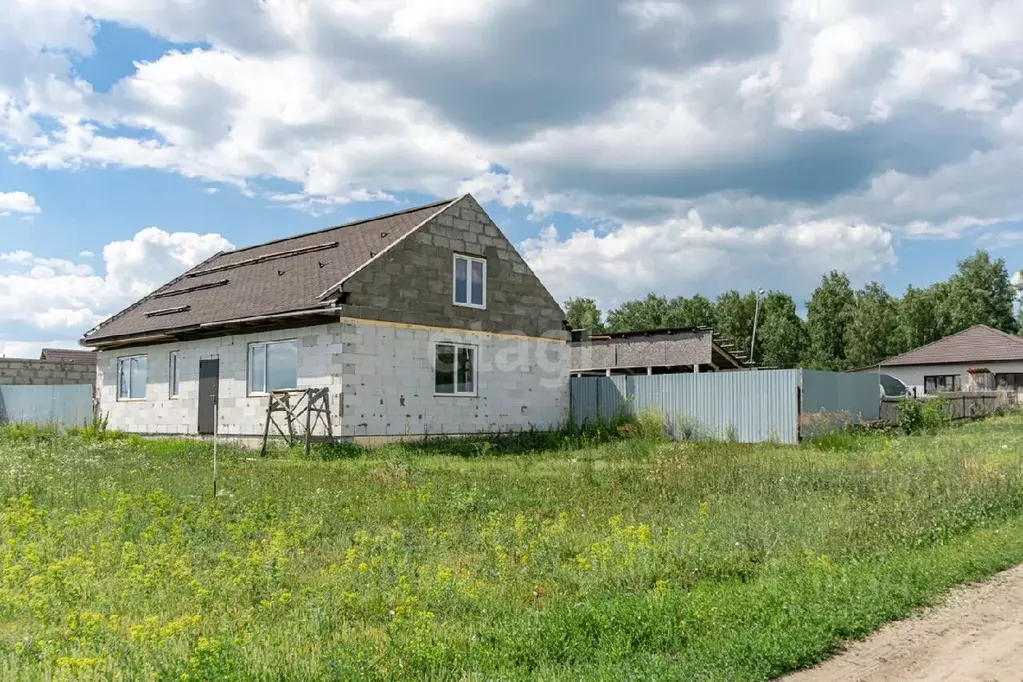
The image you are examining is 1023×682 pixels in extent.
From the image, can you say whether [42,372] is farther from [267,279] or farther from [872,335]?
[872,335]

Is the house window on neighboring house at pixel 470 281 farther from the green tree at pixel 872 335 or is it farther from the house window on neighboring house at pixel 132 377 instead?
the green tree at pixel 872 335

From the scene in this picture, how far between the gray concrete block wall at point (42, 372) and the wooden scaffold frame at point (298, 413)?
26.3m

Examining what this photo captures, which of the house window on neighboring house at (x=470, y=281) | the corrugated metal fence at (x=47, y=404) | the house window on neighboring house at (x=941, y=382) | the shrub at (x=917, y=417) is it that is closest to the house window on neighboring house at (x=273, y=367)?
the house window on neighboring house at (x=470, y=281)

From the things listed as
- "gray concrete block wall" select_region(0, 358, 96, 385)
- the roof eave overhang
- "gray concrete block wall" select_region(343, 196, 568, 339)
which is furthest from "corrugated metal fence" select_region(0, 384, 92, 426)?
"gray concrete block wall" select_region(343, 196, 568, 339)

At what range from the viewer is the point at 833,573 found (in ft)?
24.2

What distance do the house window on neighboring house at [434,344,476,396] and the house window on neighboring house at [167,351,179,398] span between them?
8.87m

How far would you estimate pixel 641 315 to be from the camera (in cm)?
7688

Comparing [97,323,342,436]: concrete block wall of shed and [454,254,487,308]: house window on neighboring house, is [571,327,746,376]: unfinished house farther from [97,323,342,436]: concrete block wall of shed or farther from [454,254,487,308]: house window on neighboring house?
[97,323,342,436]: concrete block wall of shed

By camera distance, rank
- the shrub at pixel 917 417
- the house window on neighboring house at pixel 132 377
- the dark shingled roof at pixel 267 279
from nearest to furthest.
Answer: the dark shingled roof at pixel 267 279 → the shrub at pixel 917 417 → the house window on neighboring house at pixel 132 377

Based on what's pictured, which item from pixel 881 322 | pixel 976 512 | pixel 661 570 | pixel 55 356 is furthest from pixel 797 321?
pixel 661 570

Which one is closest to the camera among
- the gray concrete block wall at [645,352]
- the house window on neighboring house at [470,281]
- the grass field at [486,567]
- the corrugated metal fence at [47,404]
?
the grass field at [486,567]

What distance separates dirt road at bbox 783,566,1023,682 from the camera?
17.5 feet

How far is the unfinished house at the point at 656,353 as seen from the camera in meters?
35.2

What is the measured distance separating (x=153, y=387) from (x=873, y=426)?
73.3 feet
